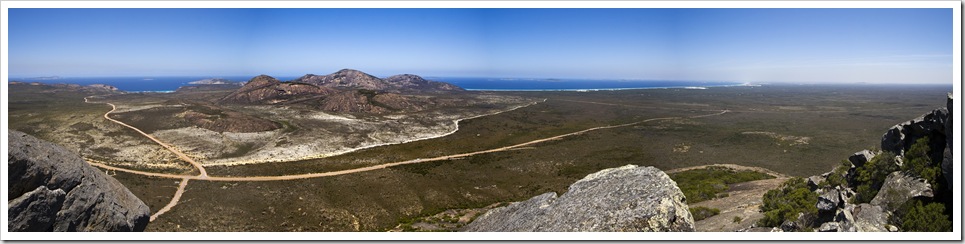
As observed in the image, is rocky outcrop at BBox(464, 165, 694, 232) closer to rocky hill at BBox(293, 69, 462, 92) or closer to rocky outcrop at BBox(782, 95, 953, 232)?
rocky outcrop at BBox(782, 95, 953, 232)

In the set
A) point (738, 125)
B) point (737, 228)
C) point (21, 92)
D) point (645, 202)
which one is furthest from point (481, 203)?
point (21, 92)

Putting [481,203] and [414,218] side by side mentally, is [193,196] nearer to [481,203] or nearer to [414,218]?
[414,218]

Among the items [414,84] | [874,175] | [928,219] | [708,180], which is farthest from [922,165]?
[414,84]

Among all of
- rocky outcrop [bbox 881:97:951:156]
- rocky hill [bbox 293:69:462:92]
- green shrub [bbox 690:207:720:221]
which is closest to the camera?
rocky outcrop [bbox 881:97:951:156]

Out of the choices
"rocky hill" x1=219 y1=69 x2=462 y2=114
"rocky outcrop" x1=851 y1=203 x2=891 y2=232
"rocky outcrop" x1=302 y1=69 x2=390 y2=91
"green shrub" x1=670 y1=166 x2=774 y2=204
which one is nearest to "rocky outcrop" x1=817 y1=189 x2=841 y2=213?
"rocky outcrop" x1=851 y1=203 x2=891 y2=232

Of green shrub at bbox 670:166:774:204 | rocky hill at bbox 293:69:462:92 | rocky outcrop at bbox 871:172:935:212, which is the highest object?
rocky hill at bbox 293:69:462:92
